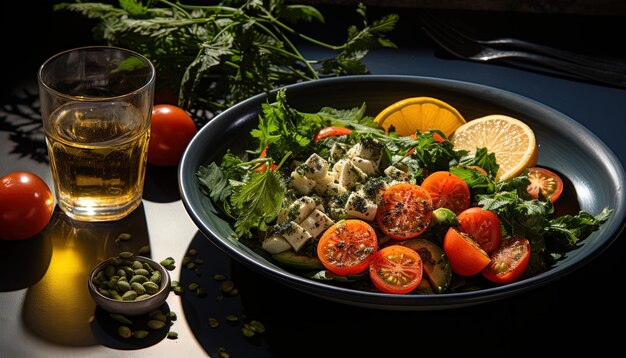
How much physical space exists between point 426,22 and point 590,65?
1.75 ft

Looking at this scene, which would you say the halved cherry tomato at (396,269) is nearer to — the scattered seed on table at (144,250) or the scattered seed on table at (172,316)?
the scattered seed on table at (172,316)

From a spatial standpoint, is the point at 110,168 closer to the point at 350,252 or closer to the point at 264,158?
the point at 264,158

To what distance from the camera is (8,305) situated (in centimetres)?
162

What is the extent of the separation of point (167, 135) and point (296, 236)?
0.61 m

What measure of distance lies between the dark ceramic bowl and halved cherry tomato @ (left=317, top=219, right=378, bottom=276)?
3.8 inches

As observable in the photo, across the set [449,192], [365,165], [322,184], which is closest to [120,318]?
[322,184]

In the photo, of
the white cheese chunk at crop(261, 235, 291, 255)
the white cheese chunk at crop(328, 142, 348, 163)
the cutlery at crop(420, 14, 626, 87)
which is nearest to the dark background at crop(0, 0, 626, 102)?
the cutlery at crop(420, 14, 626, 87)

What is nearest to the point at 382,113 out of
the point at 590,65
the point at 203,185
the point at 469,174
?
the point at 469,174

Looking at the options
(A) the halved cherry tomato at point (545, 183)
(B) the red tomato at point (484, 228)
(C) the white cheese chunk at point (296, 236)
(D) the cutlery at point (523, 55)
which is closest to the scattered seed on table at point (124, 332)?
(C) the white cheese chunk at point (296, 236)

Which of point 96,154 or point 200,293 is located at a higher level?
point 96,154

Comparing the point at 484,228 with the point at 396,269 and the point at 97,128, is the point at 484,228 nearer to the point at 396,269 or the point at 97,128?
the point at 396,269

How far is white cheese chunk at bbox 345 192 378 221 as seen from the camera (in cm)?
164

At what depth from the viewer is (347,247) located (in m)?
1.57

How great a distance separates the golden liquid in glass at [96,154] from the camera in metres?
1.75
